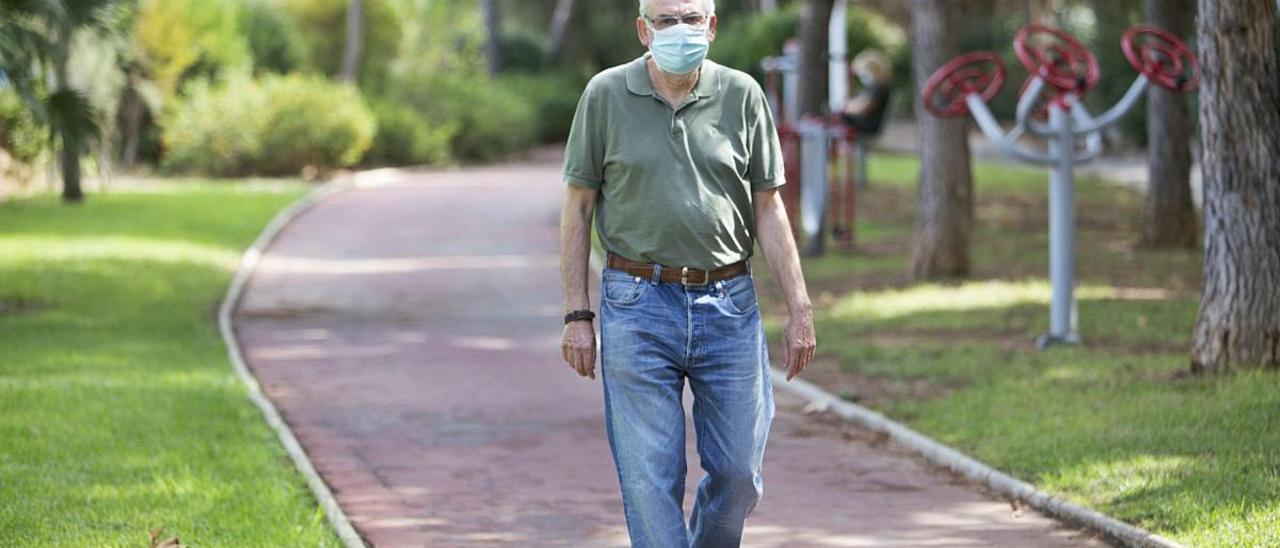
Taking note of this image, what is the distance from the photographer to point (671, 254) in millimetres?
5457

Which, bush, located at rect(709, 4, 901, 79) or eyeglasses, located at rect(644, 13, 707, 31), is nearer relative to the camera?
eyeglasses, located at rect(644, 13, 707, 31)

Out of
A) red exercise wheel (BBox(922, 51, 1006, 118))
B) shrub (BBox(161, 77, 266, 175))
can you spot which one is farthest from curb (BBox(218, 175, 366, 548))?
shrub (BBox(161, 77, 266, 175))

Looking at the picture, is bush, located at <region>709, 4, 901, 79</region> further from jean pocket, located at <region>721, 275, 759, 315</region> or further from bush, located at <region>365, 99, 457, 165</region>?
jean pocket, located at <region>721, 275, 759, 315</region>

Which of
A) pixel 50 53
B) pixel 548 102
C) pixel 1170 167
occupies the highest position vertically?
pixel 50 53

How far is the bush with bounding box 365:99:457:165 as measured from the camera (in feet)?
114

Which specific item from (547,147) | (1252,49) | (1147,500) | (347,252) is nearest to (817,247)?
(347,252)

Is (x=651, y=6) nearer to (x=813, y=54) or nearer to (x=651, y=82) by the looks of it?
(x=651, y=82)

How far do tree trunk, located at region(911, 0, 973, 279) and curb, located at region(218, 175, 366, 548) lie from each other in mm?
5979

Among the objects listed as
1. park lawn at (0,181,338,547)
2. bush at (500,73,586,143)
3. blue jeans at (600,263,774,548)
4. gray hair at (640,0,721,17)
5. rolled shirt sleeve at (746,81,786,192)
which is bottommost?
bush at (500,73,586,143)

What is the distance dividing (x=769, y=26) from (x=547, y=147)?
20.9 ft

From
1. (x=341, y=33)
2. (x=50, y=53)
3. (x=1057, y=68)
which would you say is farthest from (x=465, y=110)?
(x=1057, y=68)

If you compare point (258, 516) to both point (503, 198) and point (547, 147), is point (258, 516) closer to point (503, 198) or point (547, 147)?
point (503, 198)

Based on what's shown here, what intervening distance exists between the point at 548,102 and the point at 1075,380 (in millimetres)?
33842

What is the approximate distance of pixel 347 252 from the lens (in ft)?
69.8
